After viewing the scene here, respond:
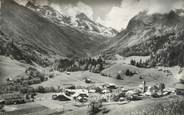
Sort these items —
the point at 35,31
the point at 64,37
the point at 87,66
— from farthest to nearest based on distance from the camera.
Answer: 1. the point at 64,37
2. the point at 35,31
3. the point at 87,66

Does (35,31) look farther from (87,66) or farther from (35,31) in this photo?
(87,66)

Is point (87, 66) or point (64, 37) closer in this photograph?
point (87, 66)

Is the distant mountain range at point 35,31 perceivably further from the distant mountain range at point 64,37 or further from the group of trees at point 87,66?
the group of trees at point 87,66

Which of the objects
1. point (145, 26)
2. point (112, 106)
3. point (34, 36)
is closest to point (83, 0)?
point (112, 106)

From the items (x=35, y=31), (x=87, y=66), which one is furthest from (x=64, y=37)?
(x=87, y=66)

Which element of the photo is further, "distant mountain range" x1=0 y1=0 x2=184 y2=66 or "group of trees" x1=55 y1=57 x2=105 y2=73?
"distant mountain range" x1=0 y1=0 x2=184 y2=66

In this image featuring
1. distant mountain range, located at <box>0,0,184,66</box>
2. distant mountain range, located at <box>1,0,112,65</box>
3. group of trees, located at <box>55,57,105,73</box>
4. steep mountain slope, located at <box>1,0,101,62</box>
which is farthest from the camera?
steep mountain slope, located at <box>1,0,101,62</box>

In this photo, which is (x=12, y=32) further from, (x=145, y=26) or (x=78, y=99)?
(x=78, y=99)

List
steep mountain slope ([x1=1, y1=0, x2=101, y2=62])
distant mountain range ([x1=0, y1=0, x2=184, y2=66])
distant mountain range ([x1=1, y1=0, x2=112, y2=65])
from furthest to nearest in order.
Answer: steep mountain slope ([x1=1, y1=0, x2=101, y2=62]) → distant mountain range ([x1=1, y1=0, x2=112, y2=65]) → distant mountain range ([x1=0, y1=0, x2=184, y2=66])

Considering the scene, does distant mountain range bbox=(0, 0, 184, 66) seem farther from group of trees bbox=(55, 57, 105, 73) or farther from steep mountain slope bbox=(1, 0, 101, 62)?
group of trees bbox=(55, 57, 105, 73)

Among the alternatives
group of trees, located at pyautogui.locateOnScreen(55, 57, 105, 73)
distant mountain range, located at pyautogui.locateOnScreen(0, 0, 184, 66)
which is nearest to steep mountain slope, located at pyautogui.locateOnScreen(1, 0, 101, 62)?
distant mountain range, located at pyautogui.locateOnScreen(0, 0, 184, 66)

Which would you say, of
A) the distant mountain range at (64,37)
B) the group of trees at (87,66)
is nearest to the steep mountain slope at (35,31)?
the distant mountain range at (64,37)
